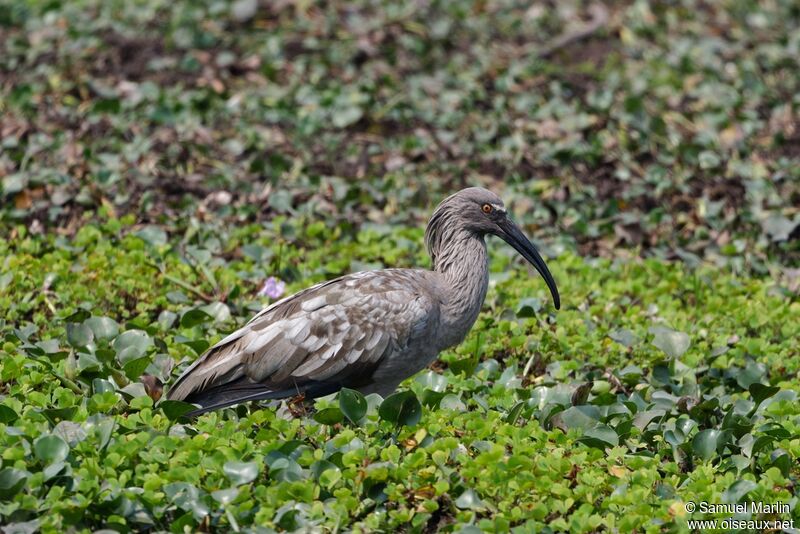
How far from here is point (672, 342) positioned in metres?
7.25

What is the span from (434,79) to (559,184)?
2.42m

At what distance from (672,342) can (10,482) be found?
4.04 metres

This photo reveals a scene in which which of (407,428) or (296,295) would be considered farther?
(296,295)

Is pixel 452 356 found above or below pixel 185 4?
below

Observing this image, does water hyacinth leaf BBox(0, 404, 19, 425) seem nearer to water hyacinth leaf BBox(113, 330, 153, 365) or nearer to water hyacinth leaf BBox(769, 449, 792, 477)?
water hyacinth leaf BBox(113, 330, 153, 365)

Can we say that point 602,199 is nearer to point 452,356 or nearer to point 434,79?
point 434,79

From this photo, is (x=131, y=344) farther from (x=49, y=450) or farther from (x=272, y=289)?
(x=49, y=450)

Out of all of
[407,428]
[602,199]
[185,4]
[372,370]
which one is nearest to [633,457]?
[407,428]

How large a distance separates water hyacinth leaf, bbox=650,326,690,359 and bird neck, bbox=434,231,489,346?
47.4 inches

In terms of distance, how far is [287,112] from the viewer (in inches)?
434

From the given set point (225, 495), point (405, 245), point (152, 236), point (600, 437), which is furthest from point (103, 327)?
point (600, 437)

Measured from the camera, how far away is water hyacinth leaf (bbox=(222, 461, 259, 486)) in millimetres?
5188

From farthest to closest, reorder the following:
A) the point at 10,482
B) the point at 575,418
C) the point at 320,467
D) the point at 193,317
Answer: the point at 193,317 < the point at 575,418 < the point at 320,467 < the point at 10,482

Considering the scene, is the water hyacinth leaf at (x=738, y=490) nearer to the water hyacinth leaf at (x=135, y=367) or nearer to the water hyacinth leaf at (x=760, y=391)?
the water hyacinth leaf at (x=760, y=391)
